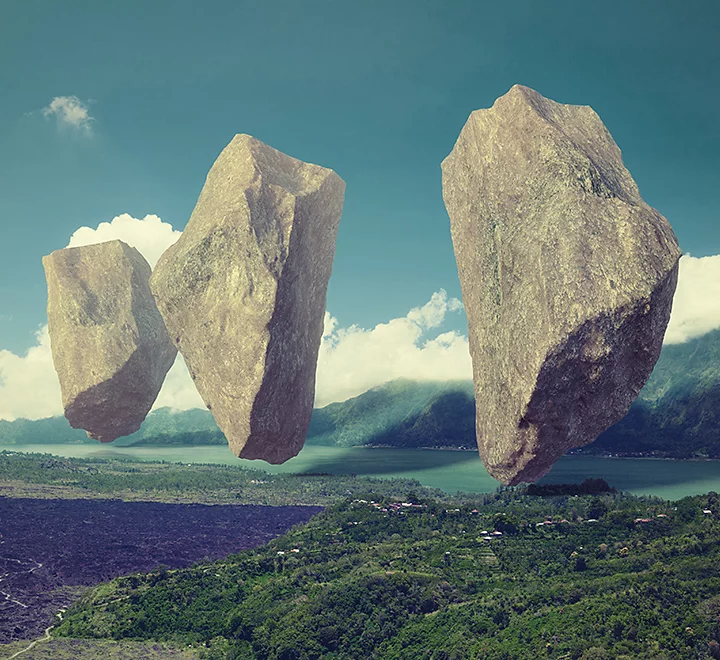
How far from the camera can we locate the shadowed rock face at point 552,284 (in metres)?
16.0

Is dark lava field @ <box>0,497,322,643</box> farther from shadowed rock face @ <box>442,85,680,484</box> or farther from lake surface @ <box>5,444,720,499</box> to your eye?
shadowed rock face @ <box>442,85,680,484</box>

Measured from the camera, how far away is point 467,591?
53969 millimetres

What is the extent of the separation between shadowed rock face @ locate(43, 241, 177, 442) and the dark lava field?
99.2 ft

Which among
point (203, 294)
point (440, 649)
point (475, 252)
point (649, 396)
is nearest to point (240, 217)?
point (203, 294)

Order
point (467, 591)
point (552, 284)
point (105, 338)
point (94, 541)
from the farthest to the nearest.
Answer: point (94, 541), point (467, 591), point (105, 338), point (552, 284)

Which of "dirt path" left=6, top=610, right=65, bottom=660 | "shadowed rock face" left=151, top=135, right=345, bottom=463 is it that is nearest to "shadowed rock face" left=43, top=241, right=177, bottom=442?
"shadowed rock face" left=151, top=135, right=345, bottom=463

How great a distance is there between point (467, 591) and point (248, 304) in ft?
130

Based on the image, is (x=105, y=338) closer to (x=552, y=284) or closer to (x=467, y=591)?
(x=552, y=284)

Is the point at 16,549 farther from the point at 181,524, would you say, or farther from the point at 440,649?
the point at 440,649

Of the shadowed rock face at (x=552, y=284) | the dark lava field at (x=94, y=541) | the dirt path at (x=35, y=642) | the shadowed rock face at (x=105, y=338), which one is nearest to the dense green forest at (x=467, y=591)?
the dirt path at (x=35, y=642)

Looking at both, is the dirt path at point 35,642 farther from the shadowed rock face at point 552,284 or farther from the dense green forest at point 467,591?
the shadowed rock face at point 552,284

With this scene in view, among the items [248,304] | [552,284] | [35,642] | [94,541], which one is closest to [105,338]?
[248,304]

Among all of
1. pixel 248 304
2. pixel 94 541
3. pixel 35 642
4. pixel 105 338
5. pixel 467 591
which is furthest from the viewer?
pixel 94 541

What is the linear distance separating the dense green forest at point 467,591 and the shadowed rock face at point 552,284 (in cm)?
2615
